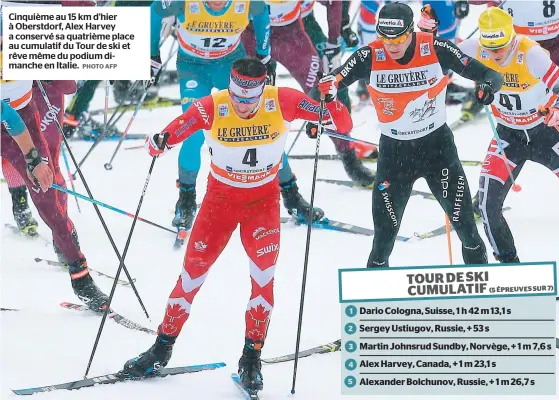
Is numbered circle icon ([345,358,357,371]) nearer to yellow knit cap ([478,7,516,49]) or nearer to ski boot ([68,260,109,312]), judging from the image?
ski boot ([68,260,109,312])

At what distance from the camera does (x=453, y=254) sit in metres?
8.39

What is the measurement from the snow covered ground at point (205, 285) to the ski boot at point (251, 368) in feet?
0.42

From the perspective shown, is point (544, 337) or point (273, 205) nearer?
point (544, 337)

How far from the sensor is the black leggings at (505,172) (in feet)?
24.0

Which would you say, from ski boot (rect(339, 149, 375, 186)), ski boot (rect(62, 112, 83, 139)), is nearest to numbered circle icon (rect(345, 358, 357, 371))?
ski boot (rect(339, 149, 375, 186))

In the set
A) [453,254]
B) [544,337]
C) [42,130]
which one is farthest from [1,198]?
[544,337]

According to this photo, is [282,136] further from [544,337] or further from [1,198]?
[1,198]

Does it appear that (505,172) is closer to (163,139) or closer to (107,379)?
(163,139)

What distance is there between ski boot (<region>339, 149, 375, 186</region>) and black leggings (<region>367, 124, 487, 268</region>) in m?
2.97

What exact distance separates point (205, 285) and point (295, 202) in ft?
4.79

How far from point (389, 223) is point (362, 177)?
10.1 feet

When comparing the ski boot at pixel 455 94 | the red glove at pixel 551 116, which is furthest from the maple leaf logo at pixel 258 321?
the ski boot at pixel 455 94

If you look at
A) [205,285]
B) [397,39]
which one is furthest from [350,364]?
[205,285]

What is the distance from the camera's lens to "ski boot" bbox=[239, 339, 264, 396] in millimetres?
6188
